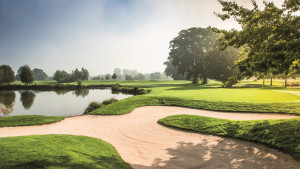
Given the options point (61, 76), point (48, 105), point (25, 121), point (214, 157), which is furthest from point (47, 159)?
point (61, 76)

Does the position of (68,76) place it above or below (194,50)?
below

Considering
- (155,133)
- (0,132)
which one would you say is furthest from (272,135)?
(0,132)

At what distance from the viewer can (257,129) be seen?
29.2ft

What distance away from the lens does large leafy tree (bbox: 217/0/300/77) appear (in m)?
5.99

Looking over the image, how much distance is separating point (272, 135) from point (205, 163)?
4.29m

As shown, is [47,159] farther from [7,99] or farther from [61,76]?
[61,76]

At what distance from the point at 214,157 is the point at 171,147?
76.3 inches

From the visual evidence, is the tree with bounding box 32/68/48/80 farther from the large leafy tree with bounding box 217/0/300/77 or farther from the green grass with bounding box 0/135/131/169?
the large leafy tree with bounding box 217/0/300/77

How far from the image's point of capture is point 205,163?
618 cm

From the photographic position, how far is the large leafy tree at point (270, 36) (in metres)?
5.99

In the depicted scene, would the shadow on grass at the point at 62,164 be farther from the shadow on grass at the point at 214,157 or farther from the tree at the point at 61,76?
the tree at the point at 61,76

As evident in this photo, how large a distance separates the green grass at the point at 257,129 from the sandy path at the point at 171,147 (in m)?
0.45

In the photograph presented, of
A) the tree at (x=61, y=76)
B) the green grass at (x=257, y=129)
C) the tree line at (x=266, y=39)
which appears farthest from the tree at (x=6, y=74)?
the tree line at (x=266, y=39)

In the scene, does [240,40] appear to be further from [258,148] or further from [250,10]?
[258,148]
